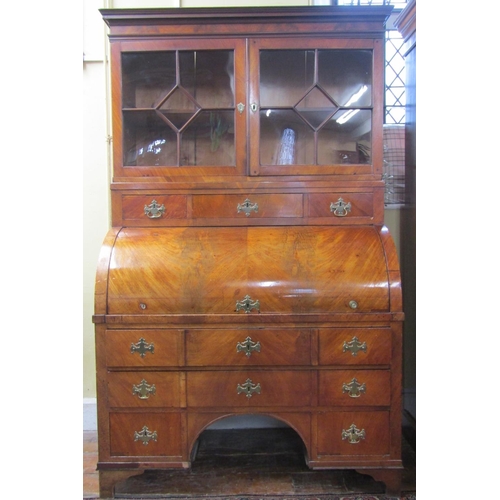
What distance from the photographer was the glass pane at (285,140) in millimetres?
1989

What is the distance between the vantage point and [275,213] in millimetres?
1951

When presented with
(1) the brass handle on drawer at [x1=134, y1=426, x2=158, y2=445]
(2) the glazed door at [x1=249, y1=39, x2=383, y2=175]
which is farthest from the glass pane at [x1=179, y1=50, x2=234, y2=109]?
(1) the brass handle on drawer at [x1=134, y1=426, x2=158, y2=445]

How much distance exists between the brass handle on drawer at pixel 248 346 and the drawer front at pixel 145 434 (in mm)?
414

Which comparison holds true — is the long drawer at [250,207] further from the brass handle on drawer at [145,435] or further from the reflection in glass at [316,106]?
the brass handle on drawer at [145,435]

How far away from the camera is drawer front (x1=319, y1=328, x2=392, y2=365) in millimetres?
1768

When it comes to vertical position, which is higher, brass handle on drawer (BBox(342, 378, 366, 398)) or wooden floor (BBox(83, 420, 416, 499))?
brass handle on drawer (BBox(342, 378, 366, 398))

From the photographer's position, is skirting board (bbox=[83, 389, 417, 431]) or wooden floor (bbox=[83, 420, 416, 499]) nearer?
wooden floor (bbox=[83, 420, 416, 499])

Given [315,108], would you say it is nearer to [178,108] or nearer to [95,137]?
[178,108]

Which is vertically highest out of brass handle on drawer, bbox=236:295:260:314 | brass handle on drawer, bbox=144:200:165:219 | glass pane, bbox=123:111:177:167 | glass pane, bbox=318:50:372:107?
glass pane, bbox=318:50:372:107

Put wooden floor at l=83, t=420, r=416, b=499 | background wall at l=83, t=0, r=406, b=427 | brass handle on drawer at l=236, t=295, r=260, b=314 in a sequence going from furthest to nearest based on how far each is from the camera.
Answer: background wall at l=83, t=0, r=406, b=427 → wooden floor at l=83, t=420, r=416, b=499 → brass handle on drawer at l=236, t=295, r=260, b=314

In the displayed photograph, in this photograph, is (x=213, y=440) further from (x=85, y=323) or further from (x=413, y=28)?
(x=413, y=28)

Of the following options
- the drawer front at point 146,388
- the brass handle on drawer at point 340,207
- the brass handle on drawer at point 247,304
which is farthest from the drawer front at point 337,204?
the drawer front at point 146,388

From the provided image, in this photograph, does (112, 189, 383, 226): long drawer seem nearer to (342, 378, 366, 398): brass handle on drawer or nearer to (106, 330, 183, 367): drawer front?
(106, 330, 183, 367): drawer front

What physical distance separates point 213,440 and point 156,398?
0.70m
